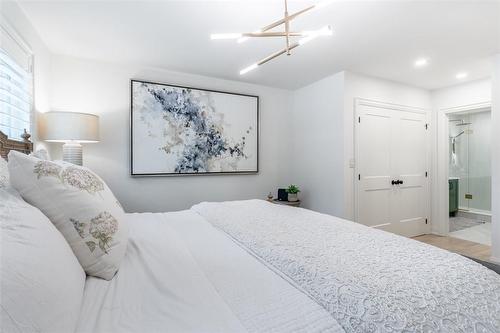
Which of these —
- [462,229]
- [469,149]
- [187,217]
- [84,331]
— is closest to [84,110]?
[187,217]

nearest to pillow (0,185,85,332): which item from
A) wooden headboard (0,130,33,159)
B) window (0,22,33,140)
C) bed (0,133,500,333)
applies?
bed (0,133,500,333)

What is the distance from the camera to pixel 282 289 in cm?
80

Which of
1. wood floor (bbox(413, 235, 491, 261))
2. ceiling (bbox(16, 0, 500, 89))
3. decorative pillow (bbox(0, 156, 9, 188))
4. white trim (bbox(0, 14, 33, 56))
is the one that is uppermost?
ceiling (bbox(16, 0, 500, 89))

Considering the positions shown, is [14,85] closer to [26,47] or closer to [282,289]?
[26,47]

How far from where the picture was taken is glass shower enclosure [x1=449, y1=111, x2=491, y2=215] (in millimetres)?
5289

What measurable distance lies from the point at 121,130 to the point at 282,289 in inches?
113

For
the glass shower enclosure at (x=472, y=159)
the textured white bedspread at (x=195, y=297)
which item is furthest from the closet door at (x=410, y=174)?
the textured white bedspread at (x=195, y=297)

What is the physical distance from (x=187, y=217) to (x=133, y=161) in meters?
1.55

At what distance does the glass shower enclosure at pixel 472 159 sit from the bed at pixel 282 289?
5845mm

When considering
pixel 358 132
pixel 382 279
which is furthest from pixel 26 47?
pixel 358 132

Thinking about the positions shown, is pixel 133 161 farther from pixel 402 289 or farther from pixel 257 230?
pixel 402 289

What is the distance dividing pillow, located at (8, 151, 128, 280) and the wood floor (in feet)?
13.2

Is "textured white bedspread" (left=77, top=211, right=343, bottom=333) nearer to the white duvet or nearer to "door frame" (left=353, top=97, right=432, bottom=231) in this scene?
the white duvet

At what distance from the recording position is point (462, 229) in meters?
4.37
